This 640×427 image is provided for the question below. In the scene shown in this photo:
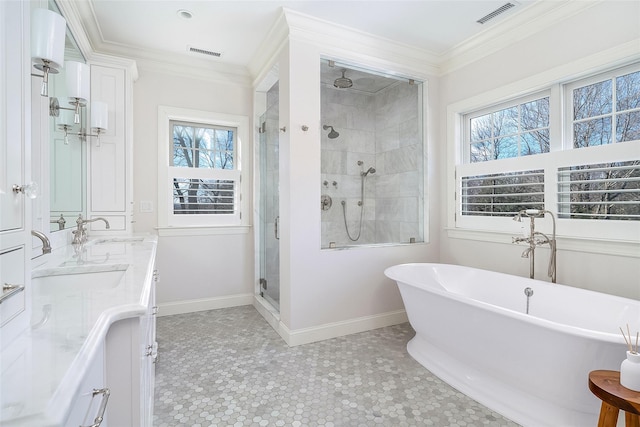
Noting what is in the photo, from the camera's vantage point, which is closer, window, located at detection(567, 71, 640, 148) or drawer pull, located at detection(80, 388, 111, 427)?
drawer pull, located at detection(80, 388, 111, 427)

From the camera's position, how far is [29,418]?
1.55 ft

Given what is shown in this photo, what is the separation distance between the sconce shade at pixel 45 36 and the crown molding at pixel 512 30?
304 centimetres

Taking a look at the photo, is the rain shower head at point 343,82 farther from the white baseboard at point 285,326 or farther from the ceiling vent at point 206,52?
the white baseboard at point 285,326

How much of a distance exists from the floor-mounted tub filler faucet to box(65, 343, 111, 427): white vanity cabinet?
8.64 feet

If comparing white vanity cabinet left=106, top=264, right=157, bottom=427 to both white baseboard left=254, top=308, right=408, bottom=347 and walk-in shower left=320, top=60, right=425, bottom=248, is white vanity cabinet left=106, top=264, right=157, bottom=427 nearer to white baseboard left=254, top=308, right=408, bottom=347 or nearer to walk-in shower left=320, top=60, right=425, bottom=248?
white baseboard left=254, top=308, right=408, bottom=347

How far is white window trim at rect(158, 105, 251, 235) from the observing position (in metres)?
3.26

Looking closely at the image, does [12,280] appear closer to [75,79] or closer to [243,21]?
[75,79]

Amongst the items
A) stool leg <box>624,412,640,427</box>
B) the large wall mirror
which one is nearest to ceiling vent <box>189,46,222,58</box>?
the large wall mirror

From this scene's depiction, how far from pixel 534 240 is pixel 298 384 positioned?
202 cm

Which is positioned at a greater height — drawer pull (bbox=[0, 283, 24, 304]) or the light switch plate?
the light switch plate

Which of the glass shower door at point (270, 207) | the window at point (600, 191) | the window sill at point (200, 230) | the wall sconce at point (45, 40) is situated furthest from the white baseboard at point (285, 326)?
the wall sconce at point (45, 40)

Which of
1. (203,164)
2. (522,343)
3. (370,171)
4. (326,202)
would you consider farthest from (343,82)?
(522,343)

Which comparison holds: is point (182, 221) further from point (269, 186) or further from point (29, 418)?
point (29, 418)

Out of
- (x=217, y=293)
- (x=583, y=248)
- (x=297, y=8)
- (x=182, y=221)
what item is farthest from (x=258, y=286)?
(x=583, y=248)
